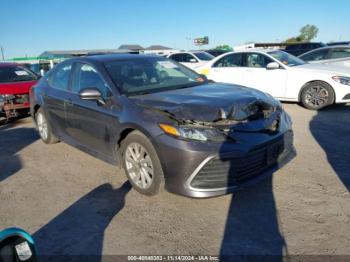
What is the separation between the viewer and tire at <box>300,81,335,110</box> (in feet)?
25.0

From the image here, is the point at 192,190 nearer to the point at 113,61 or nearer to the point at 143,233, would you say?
the point at 143,233

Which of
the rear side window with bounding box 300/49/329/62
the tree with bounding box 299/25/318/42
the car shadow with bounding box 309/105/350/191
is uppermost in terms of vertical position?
the tree with bounding box 299/25/318/42

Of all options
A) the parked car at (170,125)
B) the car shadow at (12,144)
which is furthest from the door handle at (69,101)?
the car shadow at (12,144)

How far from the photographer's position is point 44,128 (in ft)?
19.2

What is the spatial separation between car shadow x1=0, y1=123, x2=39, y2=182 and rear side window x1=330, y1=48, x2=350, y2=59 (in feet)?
31.7

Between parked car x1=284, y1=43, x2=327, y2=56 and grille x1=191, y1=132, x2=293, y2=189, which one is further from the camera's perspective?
parked car x1=284, y1=43, x2=327, y2=56

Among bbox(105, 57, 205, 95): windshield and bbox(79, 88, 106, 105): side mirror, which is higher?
bbox(105, 57, 205, 95): windshield

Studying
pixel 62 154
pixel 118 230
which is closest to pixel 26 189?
pixel 62 154

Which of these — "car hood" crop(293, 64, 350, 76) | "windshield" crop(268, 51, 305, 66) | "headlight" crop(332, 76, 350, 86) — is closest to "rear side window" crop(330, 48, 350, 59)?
"windshield" crop(268, 51, 305, 66)

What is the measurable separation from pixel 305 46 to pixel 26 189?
21378mm

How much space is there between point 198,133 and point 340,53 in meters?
9.70

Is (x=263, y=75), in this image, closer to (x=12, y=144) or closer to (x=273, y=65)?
(x=273, y=65)

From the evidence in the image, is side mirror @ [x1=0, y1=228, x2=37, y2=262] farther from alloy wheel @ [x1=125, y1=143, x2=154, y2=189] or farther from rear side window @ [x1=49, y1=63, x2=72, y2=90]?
rear side window @ [x1=49, y1=63, x2=72, y2=90]

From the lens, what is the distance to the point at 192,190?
316 cm
